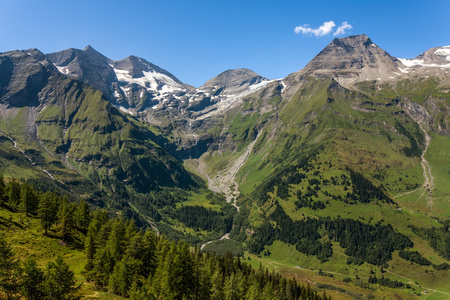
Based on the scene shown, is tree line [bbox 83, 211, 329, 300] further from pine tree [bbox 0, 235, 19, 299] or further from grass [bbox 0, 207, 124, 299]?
pine tree [bbox 0, 235, 19, 299]

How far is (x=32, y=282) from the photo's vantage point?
4578cm

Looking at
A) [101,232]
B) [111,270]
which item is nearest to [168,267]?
[111,270]

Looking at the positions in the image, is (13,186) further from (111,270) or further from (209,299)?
(209,299)

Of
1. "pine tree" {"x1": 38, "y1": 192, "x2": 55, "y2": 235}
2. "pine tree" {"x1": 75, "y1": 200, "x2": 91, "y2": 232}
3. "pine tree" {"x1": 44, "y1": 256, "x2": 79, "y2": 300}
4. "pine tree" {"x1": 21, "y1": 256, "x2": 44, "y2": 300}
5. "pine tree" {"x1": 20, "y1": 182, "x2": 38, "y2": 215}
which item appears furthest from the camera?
"pine tree" {"x1": 75, "y1": 200, "x2": 91, "y2": 232}

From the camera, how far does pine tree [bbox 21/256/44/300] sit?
1772 inches

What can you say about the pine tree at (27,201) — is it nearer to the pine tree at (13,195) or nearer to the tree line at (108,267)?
the tree line at (108,267)


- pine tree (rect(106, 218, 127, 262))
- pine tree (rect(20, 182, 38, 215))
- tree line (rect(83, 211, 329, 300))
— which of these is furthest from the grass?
pine tree (rect(106, 218, 127, 262))

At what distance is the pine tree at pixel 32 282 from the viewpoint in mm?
45000

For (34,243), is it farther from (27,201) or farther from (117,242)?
(117,242)

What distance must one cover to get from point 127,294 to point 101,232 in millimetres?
24102

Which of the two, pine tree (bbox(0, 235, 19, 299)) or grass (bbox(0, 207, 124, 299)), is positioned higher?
pine tree (bbox(0, 235, 19, 299))

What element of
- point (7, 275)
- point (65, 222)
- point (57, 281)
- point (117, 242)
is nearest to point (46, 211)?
point (65, 222)

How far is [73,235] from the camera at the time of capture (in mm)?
97375

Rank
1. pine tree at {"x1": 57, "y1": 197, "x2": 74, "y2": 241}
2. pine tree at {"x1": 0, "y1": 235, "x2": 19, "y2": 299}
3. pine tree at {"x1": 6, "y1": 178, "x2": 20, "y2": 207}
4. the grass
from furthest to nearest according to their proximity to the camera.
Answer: pine tree at {"x1": 6, "y1": 178, "x2": 20, "y2": 207}, pine tree at {"x1": 57, "y1": 197, "x2": 74, "y2": 241}, the grass, pine tree at {"x1": 0, "y1": 235, "x2": 19, "y2": 299}
